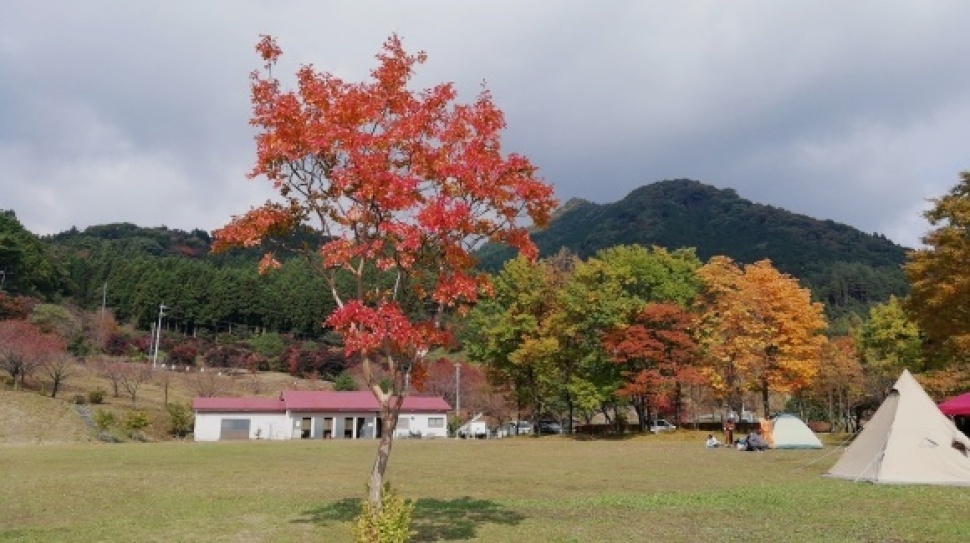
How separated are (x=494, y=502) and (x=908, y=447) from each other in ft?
40.8

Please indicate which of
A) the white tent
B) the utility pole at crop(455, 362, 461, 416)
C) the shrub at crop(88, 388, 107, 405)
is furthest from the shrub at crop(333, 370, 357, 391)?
the white tent

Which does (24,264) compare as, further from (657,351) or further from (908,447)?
(908,447)

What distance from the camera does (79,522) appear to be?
13.7 meters

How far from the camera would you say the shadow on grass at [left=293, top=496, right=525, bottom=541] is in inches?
486

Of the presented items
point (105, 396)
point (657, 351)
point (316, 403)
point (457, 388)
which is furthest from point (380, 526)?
point (105, 396)

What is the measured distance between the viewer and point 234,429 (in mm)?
62312

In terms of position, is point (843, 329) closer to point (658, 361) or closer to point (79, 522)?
point (658, 361)

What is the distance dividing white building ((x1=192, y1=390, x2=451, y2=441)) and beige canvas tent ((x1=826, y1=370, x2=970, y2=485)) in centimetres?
A: 4595

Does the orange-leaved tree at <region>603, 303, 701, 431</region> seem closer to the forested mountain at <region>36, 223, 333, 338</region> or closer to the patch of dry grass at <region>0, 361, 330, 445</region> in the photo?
the patch of dry grass at <region>0, 361, 330, 445</region>

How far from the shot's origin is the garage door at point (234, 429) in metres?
61.9

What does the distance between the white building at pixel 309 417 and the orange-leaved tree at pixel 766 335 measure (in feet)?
103

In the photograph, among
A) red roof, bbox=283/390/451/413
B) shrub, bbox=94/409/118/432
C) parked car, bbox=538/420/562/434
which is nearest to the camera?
shrub, bbox=94/409/118/432

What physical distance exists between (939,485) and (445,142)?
55.4 feet

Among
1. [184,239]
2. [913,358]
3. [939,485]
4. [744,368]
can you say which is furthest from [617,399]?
[184,239]
